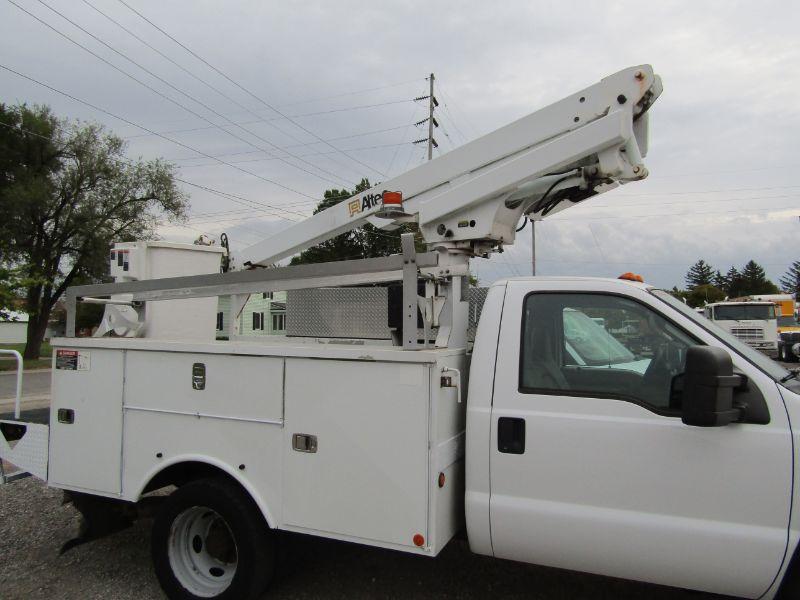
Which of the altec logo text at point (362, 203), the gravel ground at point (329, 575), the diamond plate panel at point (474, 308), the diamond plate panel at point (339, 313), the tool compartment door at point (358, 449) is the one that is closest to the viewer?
the tool compartment door at point (358, 449)

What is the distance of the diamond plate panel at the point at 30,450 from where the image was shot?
3.99 m

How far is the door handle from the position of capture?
9.46ft

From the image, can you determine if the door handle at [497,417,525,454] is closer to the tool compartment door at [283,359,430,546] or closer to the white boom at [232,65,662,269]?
the tool compartment door at [283,359,430,546]

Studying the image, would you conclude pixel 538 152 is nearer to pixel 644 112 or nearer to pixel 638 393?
pixel 644 112

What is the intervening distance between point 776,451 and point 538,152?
197 cm

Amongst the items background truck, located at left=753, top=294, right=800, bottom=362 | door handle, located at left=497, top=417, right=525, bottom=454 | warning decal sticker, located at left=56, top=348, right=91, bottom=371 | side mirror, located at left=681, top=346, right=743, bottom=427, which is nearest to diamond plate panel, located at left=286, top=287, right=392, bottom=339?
door handle, located at left=497, top=417, right=525, bottom=454

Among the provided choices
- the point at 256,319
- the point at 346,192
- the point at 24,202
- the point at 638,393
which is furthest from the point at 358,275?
the point at 346,192

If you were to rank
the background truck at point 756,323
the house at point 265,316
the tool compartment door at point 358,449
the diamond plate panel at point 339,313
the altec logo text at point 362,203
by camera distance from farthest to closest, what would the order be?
the background truck at point 756,323
the house at point 265,316
the altec logo text at point 362,203
the diamond plate panel at point 339,313
the tool compartment door at point 358,449

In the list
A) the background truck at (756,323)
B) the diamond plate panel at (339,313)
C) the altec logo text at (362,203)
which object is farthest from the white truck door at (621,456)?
the background truck at (756,323)

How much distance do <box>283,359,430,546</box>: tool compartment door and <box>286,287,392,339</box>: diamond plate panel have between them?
35.3 inches

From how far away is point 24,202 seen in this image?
24922 mm

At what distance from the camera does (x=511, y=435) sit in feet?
9.54

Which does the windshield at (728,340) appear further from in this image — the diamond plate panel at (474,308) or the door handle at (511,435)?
the diamond plate panel at (474,308)

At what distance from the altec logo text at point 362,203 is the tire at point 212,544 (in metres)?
2.20
